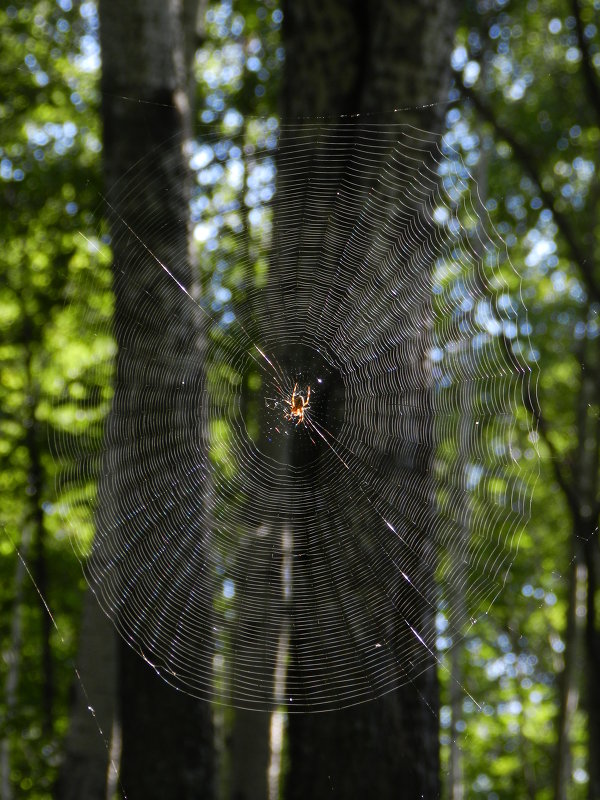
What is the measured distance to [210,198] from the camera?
7.83m

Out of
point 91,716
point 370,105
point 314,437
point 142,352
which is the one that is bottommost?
point 91,716

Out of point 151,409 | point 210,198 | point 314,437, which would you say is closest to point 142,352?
point 151,409

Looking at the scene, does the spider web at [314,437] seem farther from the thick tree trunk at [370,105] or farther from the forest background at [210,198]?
the forest background at [210,198]

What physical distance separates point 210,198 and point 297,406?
416 cm

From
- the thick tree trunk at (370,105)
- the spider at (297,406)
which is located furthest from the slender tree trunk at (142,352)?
the thick tree trunk at (370,105)

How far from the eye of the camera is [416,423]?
12.6 ft

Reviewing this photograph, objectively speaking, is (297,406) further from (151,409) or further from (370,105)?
(370,105)

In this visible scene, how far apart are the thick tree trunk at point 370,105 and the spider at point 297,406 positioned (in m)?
0.35

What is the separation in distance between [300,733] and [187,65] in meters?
4.93

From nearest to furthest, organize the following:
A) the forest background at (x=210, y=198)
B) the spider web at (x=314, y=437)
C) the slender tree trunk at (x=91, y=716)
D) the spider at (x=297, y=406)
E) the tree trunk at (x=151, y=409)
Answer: the spider web at (x=314, y=437)
the tree trunk at (x=151, y=409)
the spider at (x=297, y=406)
the slender tree trunk at (x=91, y=716)
the forest background at (x=210, y=198)

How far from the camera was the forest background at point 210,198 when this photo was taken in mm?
8133

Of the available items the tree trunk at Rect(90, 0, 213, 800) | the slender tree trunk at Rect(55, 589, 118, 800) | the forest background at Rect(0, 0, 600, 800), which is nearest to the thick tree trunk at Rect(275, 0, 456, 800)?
the tree trunk at Rect(90, 0, 213, 800)

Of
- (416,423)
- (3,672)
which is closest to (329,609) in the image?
(416,423)

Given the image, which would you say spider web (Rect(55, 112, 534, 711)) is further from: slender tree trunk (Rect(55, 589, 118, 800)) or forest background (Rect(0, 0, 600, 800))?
forest background (Rect(0, 0, 600, 800))
